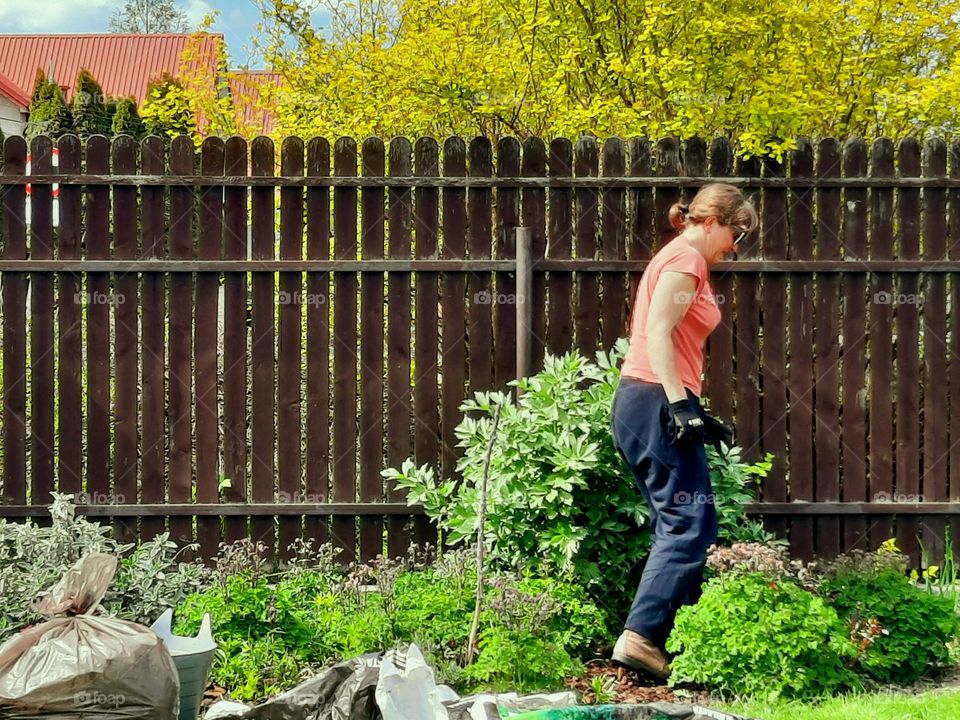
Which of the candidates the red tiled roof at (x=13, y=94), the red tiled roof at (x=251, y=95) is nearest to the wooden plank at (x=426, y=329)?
the red tiled roof at (x=251, y=95)

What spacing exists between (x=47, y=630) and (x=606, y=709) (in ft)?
5.97

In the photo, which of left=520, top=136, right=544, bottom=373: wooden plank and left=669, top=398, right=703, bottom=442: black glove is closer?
left=669, top=398, right=703, bottom=442: black glove

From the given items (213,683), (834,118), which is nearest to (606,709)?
(213,683)

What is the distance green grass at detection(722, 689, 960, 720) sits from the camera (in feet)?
12.9

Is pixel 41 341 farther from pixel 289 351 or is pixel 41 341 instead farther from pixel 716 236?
pixel 716 236

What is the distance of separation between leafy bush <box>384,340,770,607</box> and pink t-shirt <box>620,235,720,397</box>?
431 mm

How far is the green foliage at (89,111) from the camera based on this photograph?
23.7m

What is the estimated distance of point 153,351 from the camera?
19.0 ft

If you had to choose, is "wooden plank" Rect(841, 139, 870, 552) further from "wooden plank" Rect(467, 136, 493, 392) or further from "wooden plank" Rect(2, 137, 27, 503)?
"wooden plank" Rect(2, 137, 27, 503)

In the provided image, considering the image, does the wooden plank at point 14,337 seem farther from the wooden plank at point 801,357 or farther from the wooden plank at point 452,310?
the wooden plank at point 801,357

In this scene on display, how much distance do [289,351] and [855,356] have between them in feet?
9.97

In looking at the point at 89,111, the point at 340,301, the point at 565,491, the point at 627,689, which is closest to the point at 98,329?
the point at 340,301

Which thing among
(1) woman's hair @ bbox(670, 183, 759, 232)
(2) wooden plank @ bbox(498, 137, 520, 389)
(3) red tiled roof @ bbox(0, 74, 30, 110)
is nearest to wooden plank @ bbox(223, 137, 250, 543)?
(2) wooden plank @ bbox(498, 137, 520, 389)

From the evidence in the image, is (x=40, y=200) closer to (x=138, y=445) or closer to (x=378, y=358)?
(x=138, y=445)
